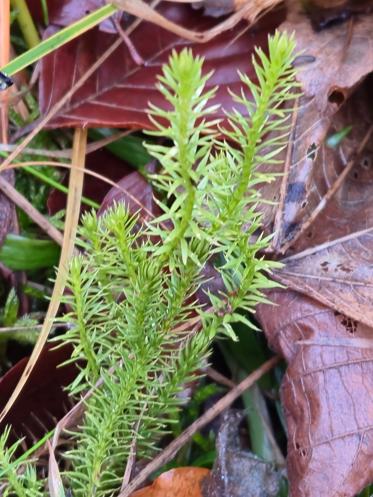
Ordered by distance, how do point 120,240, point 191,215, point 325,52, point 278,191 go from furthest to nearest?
point 325,52
point 278,191
point 120,240
point 191,215

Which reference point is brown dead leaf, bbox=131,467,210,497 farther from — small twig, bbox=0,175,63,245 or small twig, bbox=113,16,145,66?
small twig, bbox=113,16,145,66

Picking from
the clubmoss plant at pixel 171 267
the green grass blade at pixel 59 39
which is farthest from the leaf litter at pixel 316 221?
the clubmoss plant at pixel 171 267

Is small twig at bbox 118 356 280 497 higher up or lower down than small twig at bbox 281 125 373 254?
lower down

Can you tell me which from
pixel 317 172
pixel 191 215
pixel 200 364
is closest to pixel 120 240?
pixel 191 215

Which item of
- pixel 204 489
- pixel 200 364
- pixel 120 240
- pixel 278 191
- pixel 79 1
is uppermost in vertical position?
pixel 79 1

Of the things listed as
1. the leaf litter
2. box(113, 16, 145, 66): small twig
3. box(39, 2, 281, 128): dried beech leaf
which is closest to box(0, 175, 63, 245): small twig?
the leaf litter

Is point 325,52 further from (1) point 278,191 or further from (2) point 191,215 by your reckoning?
(2) point 191,215
